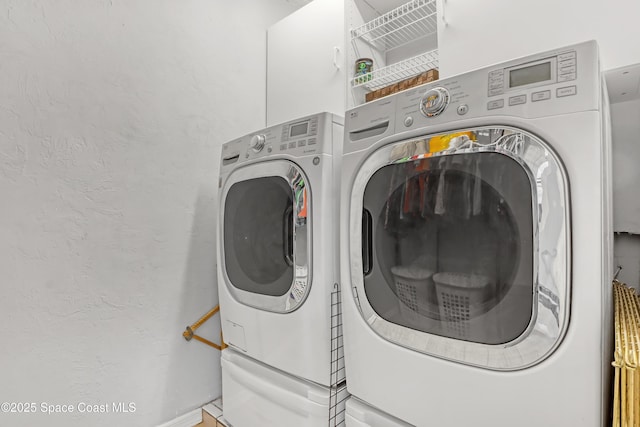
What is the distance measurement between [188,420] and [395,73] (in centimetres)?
195

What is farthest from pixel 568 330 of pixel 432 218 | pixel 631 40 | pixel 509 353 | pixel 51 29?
pixel 51 29

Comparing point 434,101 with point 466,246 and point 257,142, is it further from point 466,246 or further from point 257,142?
point 257,142

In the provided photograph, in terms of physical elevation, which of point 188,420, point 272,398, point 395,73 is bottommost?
point 188,420

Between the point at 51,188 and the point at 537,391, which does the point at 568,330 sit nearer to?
the point at 537,391

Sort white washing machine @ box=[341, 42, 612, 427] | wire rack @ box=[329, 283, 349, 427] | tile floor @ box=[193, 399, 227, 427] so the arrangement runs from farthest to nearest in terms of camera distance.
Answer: tile floor @ box=[193, 399, 227, 427]
wire rack @ box=[329, 283, 349, 427]
white washing machine @ box=[341, 42, 612, 427]

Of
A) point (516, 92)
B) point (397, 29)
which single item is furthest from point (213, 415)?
point (397, 29)

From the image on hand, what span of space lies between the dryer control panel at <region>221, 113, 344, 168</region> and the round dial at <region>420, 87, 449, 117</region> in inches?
13.5

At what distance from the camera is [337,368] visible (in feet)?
3.44

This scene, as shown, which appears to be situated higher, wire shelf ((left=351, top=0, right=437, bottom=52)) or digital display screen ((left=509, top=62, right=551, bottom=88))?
wire shelf ((left=351, top=0, right=437, bottom=52))

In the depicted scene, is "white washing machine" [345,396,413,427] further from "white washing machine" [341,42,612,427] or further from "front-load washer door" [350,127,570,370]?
"front-load washer door" [350,127,570,370]

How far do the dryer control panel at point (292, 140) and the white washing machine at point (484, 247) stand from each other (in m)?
0.10

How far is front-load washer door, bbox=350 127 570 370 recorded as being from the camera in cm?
66
